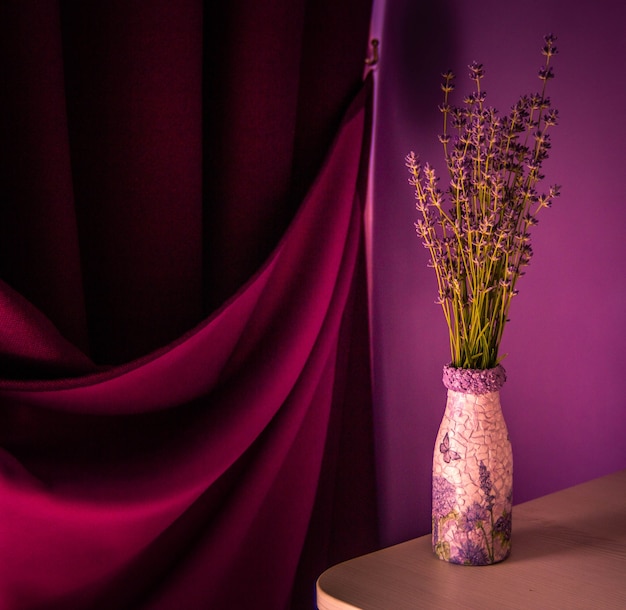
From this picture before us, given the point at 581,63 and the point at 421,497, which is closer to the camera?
the point at 581,63

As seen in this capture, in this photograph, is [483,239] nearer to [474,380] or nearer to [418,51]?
[474,380]

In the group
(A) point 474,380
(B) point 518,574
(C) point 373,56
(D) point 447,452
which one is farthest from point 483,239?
(C) point 373,56

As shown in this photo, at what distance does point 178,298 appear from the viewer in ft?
3.61

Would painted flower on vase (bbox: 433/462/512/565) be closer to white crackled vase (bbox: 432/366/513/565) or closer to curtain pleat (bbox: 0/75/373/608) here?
white crackled vase (bbox: 432/366/513/565)

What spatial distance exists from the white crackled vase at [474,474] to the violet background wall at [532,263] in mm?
472

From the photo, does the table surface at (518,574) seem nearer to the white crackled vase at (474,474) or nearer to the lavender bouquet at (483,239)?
the white crackled vase at (474,474)

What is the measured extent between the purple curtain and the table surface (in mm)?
250

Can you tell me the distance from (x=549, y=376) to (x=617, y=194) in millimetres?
371

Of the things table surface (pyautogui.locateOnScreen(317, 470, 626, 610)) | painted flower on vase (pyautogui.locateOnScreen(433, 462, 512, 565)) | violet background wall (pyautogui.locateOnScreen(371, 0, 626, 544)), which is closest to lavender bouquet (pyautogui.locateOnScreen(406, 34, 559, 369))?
painted flower on vase (pyautogui.locateOnScreen(433, 462, 512, 565))

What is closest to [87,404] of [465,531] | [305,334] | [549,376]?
[305,334]

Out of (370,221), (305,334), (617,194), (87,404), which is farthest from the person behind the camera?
(370,221)

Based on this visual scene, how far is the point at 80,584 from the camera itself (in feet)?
3.07

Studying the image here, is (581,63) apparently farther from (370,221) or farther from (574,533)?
(574,533)

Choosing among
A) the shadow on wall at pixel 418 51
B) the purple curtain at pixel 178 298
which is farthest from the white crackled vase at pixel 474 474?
the shadow on wall at pixel 418 51
